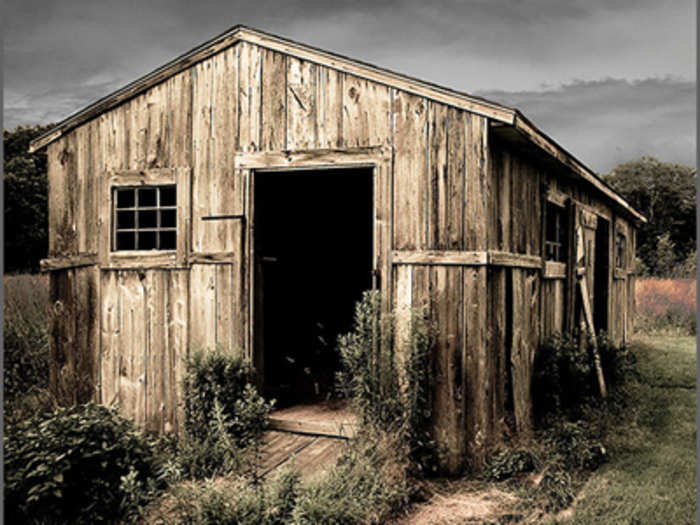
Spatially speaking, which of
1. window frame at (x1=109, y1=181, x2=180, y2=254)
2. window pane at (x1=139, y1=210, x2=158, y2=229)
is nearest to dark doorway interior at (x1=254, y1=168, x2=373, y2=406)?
window pane at (x1=139, y1=210, x2=158, y2=229)

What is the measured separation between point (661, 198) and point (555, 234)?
3222 cm

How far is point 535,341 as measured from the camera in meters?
7.43

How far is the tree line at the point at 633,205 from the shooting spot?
25.0 m

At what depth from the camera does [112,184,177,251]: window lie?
6.97m

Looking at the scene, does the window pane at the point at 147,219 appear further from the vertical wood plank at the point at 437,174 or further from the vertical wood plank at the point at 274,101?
the vertical wood plank at the point at 437,174

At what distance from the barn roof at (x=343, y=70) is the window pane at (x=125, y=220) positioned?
1.23 m

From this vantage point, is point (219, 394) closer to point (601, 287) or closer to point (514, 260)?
point (514, 260)

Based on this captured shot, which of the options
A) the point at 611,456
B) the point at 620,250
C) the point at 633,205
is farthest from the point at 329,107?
the point at 633,205

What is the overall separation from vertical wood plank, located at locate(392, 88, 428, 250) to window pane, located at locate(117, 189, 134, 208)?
10.6ft

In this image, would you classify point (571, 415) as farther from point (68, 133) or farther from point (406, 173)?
point (68, 133)

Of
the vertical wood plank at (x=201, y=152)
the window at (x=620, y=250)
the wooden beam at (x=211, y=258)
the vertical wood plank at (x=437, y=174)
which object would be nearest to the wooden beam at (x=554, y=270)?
the vertical wood plank at (x=437, y=174)

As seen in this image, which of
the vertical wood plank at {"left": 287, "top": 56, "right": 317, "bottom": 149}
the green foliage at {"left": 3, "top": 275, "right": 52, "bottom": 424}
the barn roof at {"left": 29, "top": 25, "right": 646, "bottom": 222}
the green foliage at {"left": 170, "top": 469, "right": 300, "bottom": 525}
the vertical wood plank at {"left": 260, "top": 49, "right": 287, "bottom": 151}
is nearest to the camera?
the green foliage at {"left": 170, "top": 469, "right": 300, "bottom": 525}

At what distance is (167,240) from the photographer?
22.9 ft

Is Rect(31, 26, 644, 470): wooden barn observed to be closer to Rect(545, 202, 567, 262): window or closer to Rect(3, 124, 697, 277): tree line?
Rect(545, 202, 567, 262): window
